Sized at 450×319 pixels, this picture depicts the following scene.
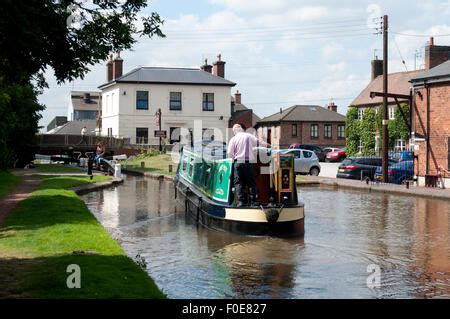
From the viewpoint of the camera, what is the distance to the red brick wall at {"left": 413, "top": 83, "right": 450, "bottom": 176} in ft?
91.5

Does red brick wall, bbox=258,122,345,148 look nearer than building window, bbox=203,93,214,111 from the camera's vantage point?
No

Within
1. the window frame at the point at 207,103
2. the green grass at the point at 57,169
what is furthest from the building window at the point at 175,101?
the green grass at the point at 57,169

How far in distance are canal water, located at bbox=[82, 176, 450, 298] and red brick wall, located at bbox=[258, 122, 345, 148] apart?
159 ft

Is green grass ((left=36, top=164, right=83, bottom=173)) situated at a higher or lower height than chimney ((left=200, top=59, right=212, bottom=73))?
lower

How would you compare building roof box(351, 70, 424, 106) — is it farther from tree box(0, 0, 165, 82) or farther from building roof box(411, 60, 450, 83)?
tree box(0, 0, 165, 82)

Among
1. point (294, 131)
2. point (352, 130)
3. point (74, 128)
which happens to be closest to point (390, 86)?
point (352, 130)

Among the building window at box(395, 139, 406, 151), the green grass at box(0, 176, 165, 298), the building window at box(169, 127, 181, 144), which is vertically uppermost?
the building window at box(169, 127, 181, 144)

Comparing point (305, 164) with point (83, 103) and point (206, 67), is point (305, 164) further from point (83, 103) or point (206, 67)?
point (83, 103)

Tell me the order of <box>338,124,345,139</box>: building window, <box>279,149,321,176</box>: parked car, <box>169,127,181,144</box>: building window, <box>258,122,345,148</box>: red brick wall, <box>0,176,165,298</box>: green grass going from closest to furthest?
<box>0,176,165,298</box>: green grass → <box>279,149,321,176</box>: parked car → <box>169,127,181,144</box>: building window → <box>258,122,345,148</box>: red brick wall → <box>338,124,345,139</box>: building window

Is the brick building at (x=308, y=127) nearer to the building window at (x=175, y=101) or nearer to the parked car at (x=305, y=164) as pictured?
the building window at (x=175, y=101)

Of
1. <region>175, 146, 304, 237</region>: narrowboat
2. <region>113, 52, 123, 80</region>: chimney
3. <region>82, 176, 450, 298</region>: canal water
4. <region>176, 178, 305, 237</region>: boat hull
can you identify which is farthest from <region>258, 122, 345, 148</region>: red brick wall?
<region>176, 178, 305, 237</region>: boat hull

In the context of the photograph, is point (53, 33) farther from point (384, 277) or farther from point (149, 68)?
point (149, 68)

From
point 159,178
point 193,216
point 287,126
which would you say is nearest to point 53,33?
point 193,216

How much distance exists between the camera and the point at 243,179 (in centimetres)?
1377
